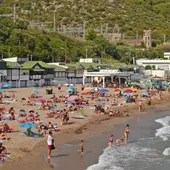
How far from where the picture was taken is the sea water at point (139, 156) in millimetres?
21250

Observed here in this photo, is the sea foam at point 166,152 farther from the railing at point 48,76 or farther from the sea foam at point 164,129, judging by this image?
the railing at point 48,76

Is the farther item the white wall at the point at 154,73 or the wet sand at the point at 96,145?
the white wall at the point at 154,73

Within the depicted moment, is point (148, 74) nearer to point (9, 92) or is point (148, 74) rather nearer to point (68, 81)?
point (68, 81)

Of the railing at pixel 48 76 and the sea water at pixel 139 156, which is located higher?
the railing at pixel 48 76

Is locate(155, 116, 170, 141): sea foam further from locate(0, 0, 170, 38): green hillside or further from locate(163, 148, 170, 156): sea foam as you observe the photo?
locate(0, 0, 170, 38): green hillside

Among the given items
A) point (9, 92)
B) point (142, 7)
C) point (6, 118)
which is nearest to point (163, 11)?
point (142, 7)

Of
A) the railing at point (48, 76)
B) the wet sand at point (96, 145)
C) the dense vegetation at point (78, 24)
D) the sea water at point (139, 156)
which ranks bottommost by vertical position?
the sea water at point (139, 156)

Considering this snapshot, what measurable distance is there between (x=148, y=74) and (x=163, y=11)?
109m

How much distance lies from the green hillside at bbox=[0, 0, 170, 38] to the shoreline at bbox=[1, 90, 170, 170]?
121 metres

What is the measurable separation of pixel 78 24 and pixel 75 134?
135 metres

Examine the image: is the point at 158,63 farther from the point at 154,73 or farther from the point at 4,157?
the point at 4,157

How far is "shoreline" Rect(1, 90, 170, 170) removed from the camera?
784 inches

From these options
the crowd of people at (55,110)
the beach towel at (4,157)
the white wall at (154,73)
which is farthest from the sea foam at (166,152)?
Answer: the white wall at (154,73)

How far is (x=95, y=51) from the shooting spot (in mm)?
106562
